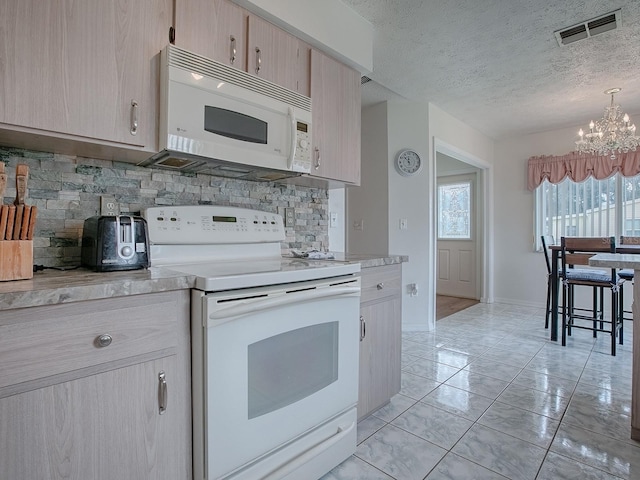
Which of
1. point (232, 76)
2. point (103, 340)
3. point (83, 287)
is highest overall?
point (232, 76)

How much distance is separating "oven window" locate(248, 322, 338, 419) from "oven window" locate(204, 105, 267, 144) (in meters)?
0.89

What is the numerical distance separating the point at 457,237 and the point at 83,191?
17.6 ft

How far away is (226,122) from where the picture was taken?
4.91 ft

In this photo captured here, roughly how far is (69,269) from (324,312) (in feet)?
3.22

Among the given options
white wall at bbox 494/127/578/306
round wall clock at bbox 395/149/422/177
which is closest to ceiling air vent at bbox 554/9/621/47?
round wall clock at bbox 395/149/422/177

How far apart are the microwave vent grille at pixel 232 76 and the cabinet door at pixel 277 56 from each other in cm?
8

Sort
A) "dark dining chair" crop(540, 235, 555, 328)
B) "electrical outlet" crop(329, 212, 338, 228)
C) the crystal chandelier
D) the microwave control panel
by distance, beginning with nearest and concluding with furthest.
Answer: the microwave control panel, "electrical outlet" crop(329, 212, 338, 228), the crystal chandelier, "dark dining chair" crop(540, 235, 555, 328)

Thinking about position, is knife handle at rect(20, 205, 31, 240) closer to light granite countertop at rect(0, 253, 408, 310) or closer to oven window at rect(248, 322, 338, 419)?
light granite countertop at rect(0, 253, 408, 310)

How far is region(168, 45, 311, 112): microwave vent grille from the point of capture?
1.34 m

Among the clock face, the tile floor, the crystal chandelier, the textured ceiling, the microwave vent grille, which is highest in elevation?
the textured ceiling

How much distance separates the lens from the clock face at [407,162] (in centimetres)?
373

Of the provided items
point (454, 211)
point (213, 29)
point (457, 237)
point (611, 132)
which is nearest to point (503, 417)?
point (213, 29)

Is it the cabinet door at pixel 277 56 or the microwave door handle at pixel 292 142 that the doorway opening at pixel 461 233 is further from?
the microwave door handle at pixel 292 142

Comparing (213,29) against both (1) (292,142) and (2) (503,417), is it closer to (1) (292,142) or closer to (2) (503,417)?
(1) (292,142)
